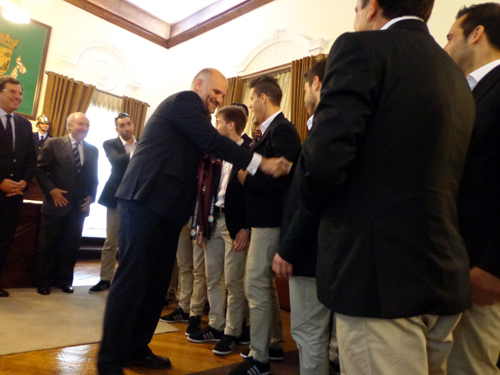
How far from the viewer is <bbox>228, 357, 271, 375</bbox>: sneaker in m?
1.71

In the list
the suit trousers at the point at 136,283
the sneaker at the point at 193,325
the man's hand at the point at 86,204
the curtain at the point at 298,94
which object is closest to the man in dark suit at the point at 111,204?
the man's hand at the point at 86,204

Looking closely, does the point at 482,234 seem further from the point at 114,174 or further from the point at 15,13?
the point at 15,13

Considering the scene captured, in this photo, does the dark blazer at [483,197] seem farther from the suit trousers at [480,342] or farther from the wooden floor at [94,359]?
the wooden floor at [94,359]

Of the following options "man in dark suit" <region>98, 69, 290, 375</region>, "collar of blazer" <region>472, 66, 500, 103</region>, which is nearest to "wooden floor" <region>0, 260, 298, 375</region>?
"man in dark suit" <region>98, 69, 290, 375</region>

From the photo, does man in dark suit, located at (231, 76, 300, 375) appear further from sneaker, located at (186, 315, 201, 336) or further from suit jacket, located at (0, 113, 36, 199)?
suit jacket, located at (0, 113, 36, 199)

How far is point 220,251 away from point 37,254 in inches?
76.8

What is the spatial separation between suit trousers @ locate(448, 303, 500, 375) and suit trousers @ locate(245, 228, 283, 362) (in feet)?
2.95

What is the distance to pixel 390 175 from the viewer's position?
2.47 ft

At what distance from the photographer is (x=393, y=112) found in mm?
777

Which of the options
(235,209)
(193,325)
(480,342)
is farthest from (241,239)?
(480,342)

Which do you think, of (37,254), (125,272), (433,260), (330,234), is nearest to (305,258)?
(330,234)

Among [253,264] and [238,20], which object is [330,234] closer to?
[253,264]

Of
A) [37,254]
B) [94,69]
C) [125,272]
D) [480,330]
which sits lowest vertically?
[37,254]

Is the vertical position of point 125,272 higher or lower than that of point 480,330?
lower
